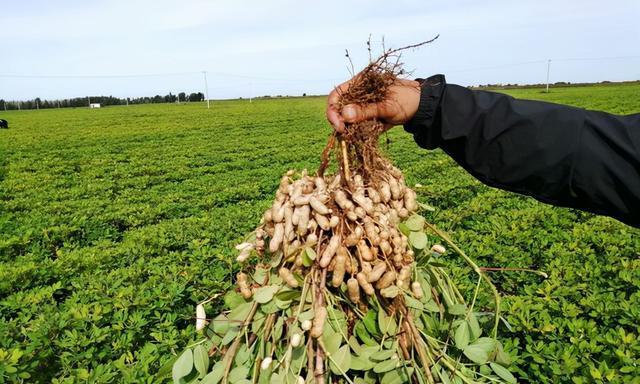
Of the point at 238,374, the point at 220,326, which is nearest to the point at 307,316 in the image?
the point at 238,374

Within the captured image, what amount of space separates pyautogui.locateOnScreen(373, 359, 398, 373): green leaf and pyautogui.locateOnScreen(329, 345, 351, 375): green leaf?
87 millimetres

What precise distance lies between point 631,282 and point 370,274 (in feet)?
10.5

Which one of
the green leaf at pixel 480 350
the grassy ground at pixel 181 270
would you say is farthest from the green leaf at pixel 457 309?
the grassy ground at pixel 181 270

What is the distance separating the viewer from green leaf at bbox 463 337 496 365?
5.07ft

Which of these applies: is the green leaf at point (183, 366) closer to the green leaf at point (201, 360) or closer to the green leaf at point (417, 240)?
the green leaf at point (201, 360)

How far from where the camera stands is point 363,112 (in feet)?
4.98

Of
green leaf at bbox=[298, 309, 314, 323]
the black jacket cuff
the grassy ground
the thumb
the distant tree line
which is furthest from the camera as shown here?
the distant tree line

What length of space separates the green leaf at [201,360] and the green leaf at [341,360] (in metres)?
0.43

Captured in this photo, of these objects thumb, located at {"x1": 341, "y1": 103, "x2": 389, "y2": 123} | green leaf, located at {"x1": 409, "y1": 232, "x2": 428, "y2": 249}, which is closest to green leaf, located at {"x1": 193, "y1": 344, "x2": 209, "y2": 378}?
green leaf, located at {"x1": 409, "y1": 232, "x2": 428, "y2": 249}

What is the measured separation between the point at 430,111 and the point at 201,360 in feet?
3.73

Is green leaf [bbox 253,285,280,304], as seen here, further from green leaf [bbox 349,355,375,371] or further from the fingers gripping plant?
green leaf [bbox 349,355,375,371]

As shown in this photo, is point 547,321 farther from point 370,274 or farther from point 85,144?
point 85,144

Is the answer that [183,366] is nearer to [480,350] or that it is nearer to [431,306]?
[431,306]

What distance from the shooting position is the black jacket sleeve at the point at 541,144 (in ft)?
4.87
